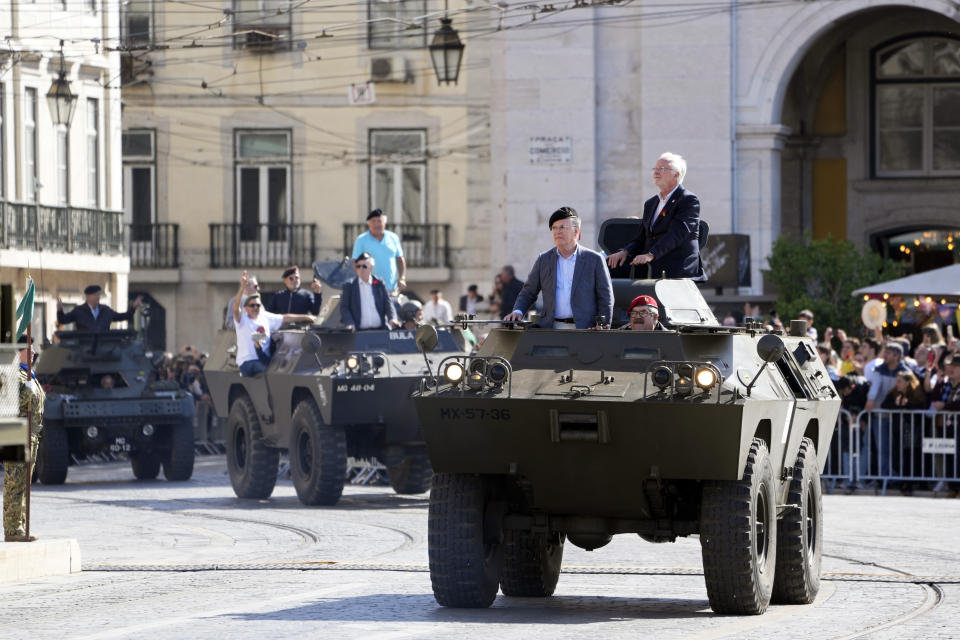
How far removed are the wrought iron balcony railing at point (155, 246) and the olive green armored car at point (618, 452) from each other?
33249 mm

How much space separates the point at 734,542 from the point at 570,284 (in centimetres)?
212

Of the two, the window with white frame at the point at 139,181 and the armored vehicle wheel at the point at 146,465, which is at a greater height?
the window with white frame at the point at 139,181

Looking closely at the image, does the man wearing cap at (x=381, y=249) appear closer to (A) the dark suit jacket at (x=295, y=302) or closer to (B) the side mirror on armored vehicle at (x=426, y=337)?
(A) the dark suit jacket at (x=295, y=302)

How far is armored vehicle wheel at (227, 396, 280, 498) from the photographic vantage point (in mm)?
22562

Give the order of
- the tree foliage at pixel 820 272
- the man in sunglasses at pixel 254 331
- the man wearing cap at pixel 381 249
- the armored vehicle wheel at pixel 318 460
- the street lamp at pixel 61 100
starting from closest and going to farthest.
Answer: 1. the armored vehicle wheel at pixel 318 460
2. the man in sunglasses at pixel 254 331
3. the man wearing cap at pixel 381 249
4. the tree foliage at pixel 820 272
5. the street lamp at pixel 61 100

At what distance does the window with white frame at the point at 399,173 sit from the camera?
150ft

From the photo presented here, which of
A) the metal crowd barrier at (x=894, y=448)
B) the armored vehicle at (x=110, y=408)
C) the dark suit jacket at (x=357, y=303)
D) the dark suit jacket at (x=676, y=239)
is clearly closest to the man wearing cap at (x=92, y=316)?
the armored vehicle at (x=110, y=408)

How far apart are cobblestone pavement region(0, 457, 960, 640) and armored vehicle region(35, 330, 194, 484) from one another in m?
3.52

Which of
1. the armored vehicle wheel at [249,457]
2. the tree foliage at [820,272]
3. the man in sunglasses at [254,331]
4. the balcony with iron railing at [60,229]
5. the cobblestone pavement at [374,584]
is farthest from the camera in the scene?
the balcony with iron railing at [60,229]

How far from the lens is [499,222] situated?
36438mm

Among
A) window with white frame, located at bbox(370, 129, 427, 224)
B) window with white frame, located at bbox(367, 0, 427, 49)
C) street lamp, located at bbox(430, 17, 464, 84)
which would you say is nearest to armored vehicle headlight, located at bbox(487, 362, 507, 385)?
street lamp, located at bbox(430, 17, 464, 84)

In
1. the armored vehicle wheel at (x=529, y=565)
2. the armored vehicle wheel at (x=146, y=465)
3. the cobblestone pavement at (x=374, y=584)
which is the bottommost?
the armored vehicle wheel at (x=146, y=465)

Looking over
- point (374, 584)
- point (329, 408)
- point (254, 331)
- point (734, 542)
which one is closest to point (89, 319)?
point (254, 331)

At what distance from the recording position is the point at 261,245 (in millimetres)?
45938
